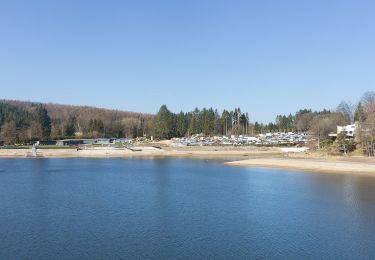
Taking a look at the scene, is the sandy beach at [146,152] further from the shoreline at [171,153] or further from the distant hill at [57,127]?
the distant hill at [57,127]

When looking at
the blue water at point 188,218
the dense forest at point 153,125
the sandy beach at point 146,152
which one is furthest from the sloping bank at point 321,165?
the dense forest at point 153,125

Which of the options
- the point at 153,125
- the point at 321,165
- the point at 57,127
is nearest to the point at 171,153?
the point at 153,125

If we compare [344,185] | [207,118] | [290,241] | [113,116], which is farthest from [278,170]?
[113,116]

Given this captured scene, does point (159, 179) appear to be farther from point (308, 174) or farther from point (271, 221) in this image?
point (271, 221)

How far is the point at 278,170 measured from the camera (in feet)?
148

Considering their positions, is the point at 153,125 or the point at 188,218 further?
the point at 153,125

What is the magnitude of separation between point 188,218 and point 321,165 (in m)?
27.1

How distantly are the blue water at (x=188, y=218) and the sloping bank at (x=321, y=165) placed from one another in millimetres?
3839

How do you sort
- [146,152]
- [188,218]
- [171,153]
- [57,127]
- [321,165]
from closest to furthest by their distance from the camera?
[188,218], [321,165], [171,153], [146,152], [57,127]

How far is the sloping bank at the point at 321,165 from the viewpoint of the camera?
4062 centimetres

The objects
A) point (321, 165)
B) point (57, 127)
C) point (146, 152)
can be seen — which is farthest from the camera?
point (57, 127)

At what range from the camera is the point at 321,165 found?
4478 centimetres

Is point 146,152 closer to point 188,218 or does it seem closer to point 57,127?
point 57,127

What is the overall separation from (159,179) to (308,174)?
14.5m
